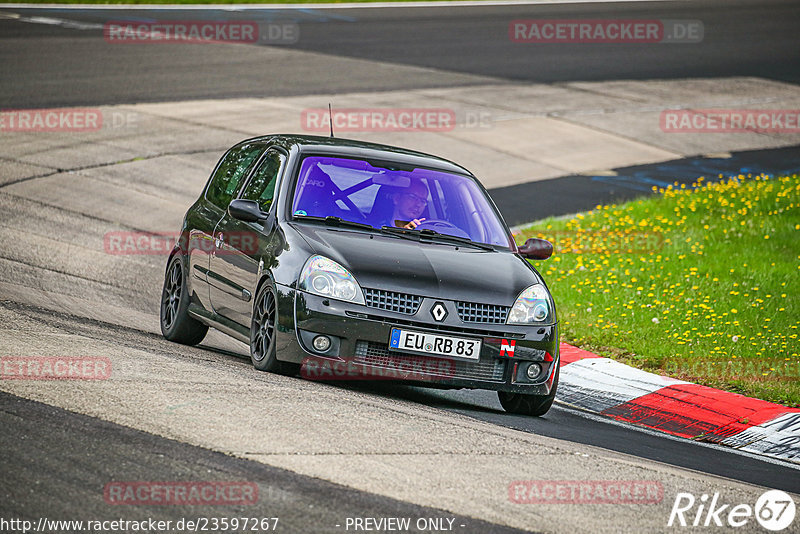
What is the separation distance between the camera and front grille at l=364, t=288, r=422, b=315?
7449 mm

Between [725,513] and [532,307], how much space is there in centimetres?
252

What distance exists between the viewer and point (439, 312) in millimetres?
7480

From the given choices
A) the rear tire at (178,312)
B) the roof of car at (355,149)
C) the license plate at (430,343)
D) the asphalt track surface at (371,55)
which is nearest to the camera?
the license plate at (430,343)

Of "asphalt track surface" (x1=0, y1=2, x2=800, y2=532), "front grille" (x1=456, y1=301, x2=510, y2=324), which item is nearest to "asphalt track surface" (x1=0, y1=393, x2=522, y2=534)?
"asphalt track surface" (x1=0, y1=2, x2=800, y2=532)

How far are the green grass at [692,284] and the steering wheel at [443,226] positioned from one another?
2.25m

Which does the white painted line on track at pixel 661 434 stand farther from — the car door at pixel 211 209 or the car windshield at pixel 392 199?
the car door at pixel 211 209

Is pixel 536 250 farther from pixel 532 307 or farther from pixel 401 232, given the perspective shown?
pixel 401 232

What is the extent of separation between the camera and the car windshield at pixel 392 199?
8.38 meters

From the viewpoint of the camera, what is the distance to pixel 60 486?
16.3 feet

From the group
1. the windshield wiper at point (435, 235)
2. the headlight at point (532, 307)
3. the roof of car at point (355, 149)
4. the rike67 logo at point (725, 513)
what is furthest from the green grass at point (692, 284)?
the rike67 logo at point (725, 513)

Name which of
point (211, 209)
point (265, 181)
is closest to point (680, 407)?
point (265, 181)

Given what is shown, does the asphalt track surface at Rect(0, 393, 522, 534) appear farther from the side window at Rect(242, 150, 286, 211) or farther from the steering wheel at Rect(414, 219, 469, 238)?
the steering wheel at Rect(414, 219, 469, 238)

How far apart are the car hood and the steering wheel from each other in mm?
278

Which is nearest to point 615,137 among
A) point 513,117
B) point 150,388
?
point 513,117
